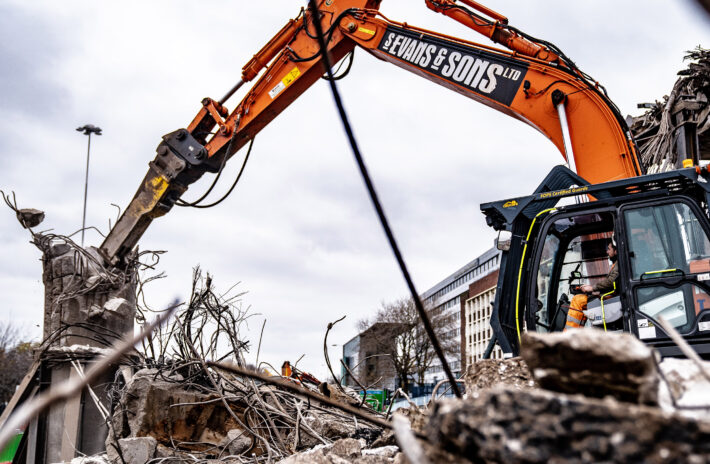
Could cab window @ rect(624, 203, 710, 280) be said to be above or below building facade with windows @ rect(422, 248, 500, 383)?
below

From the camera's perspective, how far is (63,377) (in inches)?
256

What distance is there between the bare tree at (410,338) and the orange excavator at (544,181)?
30457 mm

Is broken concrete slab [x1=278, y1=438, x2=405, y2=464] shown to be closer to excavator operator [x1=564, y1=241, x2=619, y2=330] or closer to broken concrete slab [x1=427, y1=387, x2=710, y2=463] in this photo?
broken concrete slab [x1=427, y1=387, x2=710, y2=463]

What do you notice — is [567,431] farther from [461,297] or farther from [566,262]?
[461,297]

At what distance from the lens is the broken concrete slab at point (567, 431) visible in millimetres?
1021

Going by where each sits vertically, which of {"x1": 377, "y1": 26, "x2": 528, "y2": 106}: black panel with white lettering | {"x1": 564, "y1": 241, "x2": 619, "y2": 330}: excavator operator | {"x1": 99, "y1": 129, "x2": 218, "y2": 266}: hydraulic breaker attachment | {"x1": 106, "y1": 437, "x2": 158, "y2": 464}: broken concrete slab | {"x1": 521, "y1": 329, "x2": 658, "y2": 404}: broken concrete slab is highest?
{"x1": 377, "y1": 26, "x2": 528, "y2": 106}: black panel with white lettering

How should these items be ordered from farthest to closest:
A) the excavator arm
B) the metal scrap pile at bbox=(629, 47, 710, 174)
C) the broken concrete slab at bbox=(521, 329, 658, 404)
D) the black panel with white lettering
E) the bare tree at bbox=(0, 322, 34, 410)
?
1. the bare tree at bbox=(0, 322, 34, 410)
2. the metal scrap pile at bbox=(629, 47, 710, 174)
3. the black panel with white lettering
4. the excavator arm
5. the broken concrete slab at bbox=(521, 329, 658, 404)

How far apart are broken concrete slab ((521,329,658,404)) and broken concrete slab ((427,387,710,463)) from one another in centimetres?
17

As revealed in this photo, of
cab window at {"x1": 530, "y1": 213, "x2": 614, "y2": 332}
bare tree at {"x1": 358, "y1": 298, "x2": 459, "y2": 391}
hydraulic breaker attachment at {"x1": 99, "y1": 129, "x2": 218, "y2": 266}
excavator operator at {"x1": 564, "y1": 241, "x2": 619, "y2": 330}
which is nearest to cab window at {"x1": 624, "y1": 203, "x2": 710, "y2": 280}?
excavator operator at {"x1": 564, "y1": 241, "x2": 619, "y2": 330}

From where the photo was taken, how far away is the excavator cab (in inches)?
169

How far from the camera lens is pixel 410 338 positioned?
40438 millimetres

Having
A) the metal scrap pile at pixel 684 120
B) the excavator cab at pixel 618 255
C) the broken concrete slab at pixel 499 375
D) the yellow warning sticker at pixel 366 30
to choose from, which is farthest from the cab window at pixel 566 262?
the metal scrap pile at pixel 684 120

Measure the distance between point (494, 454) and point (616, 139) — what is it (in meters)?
5.00

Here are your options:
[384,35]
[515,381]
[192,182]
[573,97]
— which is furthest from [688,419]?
[192,182]
